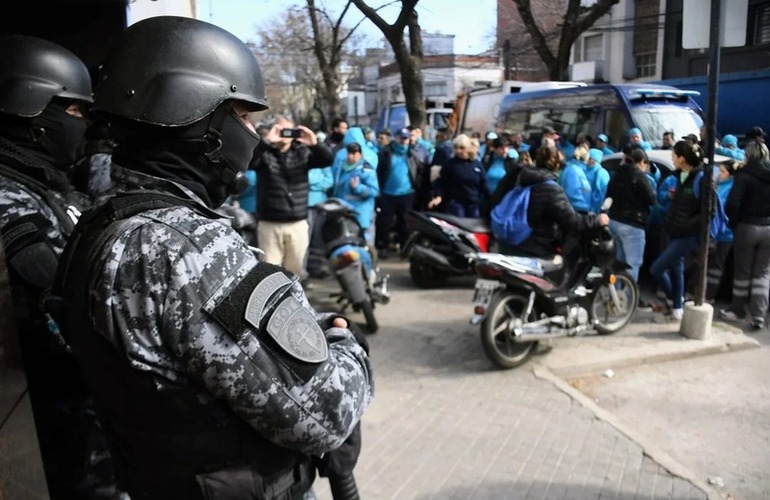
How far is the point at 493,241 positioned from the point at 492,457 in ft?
10.7

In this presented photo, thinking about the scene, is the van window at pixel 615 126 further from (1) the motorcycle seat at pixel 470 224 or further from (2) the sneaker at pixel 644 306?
(1) the motorcycle seat at pixel 470 224

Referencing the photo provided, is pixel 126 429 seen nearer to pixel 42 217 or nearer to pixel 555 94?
pixel 42 217

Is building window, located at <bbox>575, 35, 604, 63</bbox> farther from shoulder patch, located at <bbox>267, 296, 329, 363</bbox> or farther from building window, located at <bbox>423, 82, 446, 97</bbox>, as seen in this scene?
shoulder patch, located at <bbox>267, 296, 329, 363</bbox>

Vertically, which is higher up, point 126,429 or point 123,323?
point 123,323

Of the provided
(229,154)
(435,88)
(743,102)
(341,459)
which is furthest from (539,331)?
(435,88)

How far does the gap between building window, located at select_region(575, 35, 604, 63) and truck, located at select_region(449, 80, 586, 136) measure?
14.1m

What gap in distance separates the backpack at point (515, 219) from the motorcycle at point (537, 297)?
34 centimetres

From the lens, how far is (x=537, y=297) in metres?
5.09

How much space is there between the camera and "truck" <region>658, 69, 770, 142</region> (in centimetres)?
1264

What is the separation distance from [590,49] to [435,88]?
66.2 ft

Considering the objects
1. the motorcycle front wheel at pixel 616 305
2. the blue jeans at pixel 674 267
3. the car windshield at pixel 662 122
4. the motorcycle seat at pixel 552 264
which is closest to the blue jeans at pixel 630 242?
the blue jeans at pixel 674 267

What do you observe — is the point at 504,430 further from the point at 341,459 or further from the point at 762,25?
the point at 762,25

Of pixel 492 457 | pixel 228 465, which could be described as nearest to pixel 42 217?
pixel 228 465

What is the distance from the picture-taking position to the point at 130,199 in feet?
4.56
